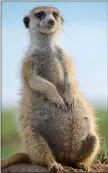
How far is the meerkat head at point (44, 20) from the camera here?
4.12 meters

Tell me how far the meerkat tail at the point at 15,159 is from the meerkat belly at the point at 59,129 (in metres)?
0.19

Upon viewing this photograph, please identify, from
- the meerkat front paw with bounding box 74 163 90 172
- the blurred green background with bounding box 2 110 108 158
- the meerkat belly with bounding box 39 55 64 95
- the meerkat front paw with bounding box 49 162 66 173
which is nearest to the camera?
the meerkat front paw with bounding box 49 162 66 173

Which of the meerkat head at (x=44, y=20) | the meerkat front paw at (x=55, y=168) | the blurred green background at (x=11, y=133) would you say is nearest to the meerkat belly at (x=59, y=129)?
the meerkat front paw at (x=55, y=168)

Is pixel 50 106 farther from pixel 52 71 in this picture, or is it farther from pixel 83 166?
pixel 83 166

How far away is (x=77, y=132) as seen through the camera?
4.18m

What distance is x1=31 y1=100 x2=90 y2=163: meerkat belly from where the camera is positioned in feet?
13.5

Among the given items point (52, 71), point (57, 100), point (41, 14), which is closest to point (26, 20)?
point (41, 14)

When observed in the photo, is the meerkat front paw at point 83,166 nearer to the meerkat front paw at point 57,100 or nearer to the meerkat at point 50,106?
the meerkat at point 50,106

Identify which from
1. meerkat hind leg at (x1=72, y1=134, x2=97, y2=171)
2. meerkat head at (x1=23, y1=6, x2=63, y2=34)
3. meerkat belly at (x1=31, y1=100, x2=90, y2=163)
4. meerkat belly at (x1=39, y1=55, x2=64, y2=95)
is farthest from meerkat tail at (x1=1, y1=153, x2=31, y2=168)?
meerkat head at (x1=23, y1=6, x2=63, y2=34)

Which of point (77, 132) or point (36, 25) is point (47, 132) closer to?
point (77, 132)

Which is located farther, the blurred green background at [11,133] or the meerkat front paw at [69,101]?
the blurred green background at [11,133]

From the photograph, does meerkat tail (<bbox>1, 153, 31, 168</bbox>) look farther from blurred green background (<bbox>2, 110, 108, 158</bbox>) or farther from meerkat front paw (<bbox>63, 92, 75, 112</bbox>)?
blurred green background (<bbox>2, 110, 108, 158</bbox>)

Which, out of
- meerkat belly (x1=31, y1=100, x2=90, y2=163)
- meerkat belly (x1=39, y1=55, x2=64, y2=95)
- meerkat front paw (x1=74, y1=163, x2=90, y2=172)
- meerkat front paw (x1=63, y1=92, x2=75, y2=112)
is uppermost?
meerkat belly (x1=39, y1=55, x2=64, y2=95)

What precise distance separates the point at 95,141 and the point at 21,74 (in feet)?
2.10
